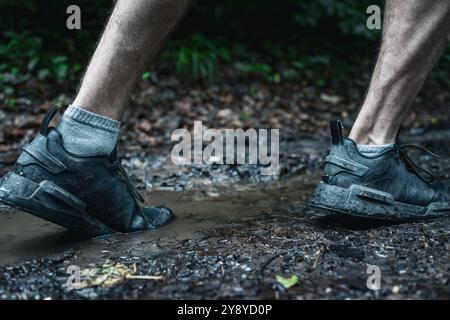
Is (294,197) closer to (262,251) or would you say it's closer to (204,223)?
(204,223)

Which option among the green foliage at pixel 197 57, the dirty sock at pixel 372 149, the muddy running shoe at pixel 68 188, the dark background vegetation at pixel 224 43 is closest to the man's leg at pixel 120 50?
the muddy running shoe at pixel 68 188

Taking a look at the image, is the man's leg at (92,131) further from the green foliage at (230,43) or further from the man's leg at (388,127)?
the green foliage at (230,43)

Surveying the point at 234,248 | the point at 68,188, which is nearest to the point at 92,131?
the point at 68,188

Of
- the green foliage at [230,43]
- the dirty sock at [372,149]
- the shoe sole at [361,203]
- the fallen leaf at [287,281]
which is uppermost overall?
the green foliage at [230,43]

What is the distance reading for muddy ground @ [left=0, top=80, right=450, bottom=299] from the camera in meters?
1.35

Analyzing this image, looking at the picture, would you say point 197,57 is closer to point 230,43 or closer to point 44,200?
point 230,43

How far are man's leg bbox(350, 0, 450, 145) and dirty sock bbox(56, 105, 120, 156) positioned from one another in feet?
3.26

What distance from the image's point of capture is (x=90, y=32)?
6824 millimetres

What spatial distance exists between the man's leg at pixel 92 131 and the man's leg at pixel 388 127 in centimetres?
80

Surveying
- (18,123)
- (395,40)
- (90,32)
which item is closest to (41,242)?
(395,40)

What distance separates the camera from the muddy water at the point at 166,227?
170 centimetres

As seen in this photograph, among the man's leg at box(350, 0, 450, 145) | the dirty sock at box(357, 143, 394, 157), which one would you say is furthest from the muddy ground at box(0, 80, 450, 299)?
the man's leg at box(350, 0, 450, 145)

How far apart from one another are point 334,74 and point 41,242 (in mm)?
6161

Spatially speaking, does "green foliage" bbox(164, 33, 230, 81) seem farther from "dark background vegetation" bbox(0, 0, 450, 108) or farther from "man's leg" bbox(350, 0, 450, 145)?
"man's leg" bbox(350, 0, 450, 145)
